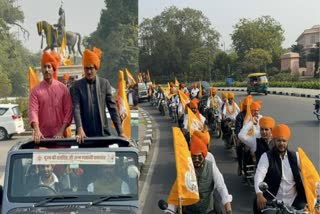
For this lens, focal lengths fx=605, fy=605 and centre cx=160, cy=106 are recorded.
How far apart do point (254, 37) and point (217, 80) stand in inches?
66.8

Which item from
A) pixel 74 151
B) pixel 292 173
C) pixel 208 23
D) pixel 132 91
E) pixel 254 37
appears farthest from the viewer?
pixel 132 91

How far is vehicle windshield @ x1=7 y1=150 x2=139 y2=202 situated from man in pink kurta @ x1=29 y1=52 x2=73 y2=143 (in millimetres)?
641

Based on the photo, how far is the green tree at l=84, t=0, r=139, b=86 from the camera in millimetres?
8484

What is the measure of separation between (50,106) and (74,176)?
0.92 meters

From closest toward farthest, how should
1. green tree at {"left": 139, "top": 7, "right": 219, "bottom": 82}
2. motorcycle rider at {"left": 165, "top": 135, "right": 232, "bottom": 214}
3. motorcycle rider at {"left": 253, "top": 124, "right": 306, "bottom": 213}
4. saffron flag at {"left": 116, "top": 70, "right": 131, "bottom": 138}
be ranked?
motorcycle rider at {"left": 165, "top": 135, "right": 232, "bottom": 214} < motorcycle rider at {"left": 253, "top": 124, "right": 306, "bottom": 213} < green tree at {"left": 139, "top": 7, "right": 219, "bottom": 82} < saffron flag at {"left": 116, "top": 70, "right": 131, "bottom": 138}

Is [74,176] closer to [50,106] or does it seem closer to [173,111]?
[50,106]

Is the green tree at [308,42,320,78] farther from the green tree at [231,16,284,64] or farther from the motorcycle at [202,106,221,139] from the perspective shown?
the motorcycle at [202,106,221,139]

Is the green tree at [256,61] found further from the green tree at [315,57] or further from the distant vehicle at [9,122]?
the distant vehicle at [9,122]

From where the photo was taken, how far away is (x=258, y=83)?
10.3m

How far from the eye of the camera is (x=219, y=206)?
4918 millimetres

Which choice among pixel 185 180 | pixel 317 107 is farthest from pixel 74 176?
pixel 317 107

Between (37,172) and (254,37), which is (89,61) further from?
(254,37)

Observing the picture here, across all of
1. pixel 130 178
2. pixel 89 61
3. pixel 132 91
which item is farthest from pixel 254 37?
pixel 130 178

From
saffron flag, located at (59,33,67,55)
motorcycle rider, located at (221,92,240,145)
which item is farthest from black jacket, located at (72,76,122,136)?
motorcycle rider, located at (221,92,240,145)
